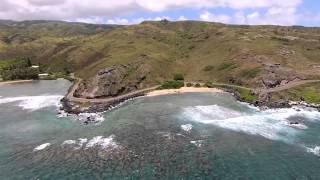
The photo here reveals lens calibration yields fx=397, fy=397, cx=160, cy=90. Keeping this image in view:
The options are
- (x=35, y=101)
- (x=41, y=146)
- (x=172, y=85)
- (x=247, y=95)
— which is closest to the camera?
(x=41, y=146)

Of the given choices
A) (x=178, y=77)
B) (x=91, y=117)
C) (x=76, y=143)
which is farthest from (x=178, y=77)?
(x=76, y=143)

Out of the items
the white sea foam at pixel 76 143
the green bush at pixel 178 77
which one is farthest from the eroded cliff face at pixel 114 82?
the white sea foam at pixel 76 143

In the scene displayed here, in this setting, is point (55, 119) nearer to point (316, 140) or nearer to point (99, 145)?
point (99, 145)

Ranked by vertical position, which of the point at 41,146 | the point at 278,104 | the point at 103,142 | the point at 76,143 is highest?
the point at 278,104

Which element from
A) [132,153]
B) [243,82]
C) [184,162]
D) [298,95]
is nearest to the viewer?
[184,162]

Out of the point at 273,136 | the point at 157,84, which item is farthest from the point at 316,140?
the point at 157,84

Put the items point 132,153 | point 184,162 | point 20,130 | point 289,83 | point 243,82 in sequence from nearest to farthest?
1. point 184,162
2. point 132,153
3. point 20,130
4. point 289,83
5. point 243,82

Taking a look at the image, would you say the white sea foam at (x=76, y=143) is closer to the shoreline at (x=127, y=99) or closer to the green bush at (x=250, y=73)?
the shoreline at (x=127, y=99)

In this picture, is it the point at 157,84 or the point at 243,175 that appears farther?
the point at 157,84

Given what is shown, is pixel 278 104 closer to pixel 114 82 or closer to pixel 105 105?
pixel 105 105
